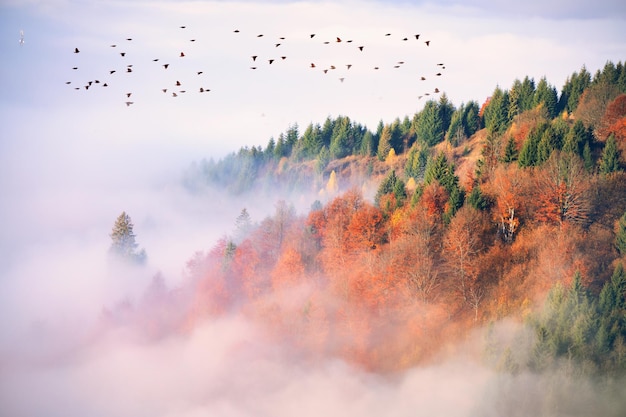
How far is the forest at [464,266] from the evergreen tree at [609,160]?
148mm

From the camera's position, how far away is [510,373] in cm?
7338

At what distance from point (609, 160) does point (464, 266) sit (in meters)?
20.1

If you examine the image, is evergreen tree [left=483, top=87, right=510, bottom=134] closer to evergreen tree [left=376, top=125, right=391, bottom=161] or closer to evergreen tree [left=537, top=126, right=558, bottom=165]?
evergreen tree [left=376, top=125, right=391, bottom=161]

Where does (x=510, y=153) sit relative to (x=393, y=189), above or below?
above

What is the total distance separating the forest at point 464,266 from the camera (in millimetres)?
75312

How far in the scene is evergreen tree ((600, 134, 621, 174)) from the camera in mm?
90188

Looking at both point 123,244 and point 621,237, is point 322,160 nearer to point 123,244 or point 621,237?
point 123,244

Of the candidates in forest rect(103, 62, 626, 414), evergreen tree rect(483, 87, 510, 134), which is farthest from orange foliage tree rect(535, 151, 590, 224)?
evergreen tree rect(483, 87, 510, 134)

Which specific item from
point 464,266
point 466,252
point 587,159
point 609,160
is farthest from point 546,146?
point 464,266

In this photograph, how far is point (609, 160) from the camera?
90.3m

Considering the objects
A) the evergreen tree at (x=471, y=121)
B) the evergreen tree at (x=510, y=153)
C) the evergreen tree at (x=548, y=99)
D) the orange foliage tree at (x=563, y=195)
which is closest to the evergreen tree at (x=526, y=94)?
the evergreen tree at (x=548, y=99)

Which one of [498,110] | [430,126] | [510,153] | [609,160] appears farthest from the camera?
[430,126]

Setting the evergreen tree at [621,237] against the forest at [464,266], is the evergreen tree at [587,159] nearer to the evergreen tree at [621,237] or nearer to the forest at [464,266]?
the forest at [464,266]

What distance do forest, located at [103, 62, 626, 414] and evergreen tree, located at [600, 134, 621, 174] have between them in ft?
0.48
